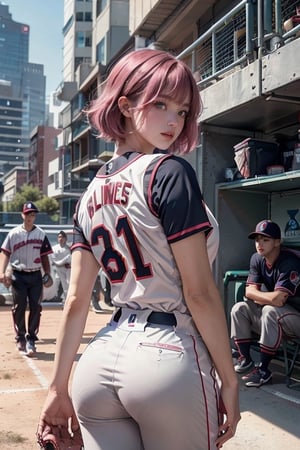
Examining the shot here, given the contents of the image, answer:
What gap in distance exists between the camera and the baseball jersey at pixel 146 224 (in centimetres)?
152

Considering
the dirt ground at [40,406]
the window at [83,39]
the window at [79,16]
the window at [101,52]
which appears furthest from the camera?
the window at [79,16]

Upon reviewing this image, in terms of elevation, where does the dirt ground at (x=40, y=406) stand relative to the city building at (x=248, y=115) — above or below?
below

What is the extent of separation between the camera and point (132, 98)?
1.71 m

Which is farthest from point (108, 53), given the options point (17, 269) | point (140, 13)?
point (17, 269)

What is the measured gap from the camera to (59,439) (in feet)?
5.83

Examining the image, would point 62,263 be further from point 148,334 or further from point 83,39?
point 83,39

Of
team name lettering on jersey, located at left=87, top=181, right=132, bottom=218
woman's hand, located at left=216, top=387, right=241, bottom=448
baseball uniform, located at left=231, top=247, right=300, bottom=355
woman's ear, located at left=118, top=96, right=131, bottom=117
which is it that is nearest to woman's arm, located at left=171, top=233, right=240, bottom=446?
woman's hand, located at left=216, top=387, right=241, bottom=448

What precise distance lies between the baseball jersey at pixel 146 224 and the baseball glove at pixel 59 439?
0.51m

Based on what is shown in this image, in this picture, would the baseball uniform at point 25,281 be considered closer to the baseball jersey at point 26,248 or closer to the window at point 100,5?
the baseball jersey at point 26,248

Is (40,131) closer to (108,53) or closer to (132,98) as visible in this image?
(108,53)

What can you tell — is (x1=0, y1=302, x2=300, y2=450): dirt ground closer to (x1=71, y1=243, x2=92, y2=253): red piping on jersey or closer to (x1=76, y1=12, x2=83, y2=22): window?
(x1=71, y1=243, x2=92, y2=253): red piping on jersey

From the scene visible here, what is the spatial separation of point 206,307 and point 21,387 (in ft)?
15.9

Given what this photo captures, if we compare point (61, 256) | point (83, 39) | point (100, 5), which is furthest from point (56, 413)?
point (83, 39)

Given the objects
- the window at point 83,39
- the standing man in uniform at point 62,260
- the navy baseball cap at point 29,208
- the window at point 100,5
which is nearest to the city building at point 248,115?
the navy baseball cap at point 29,208
